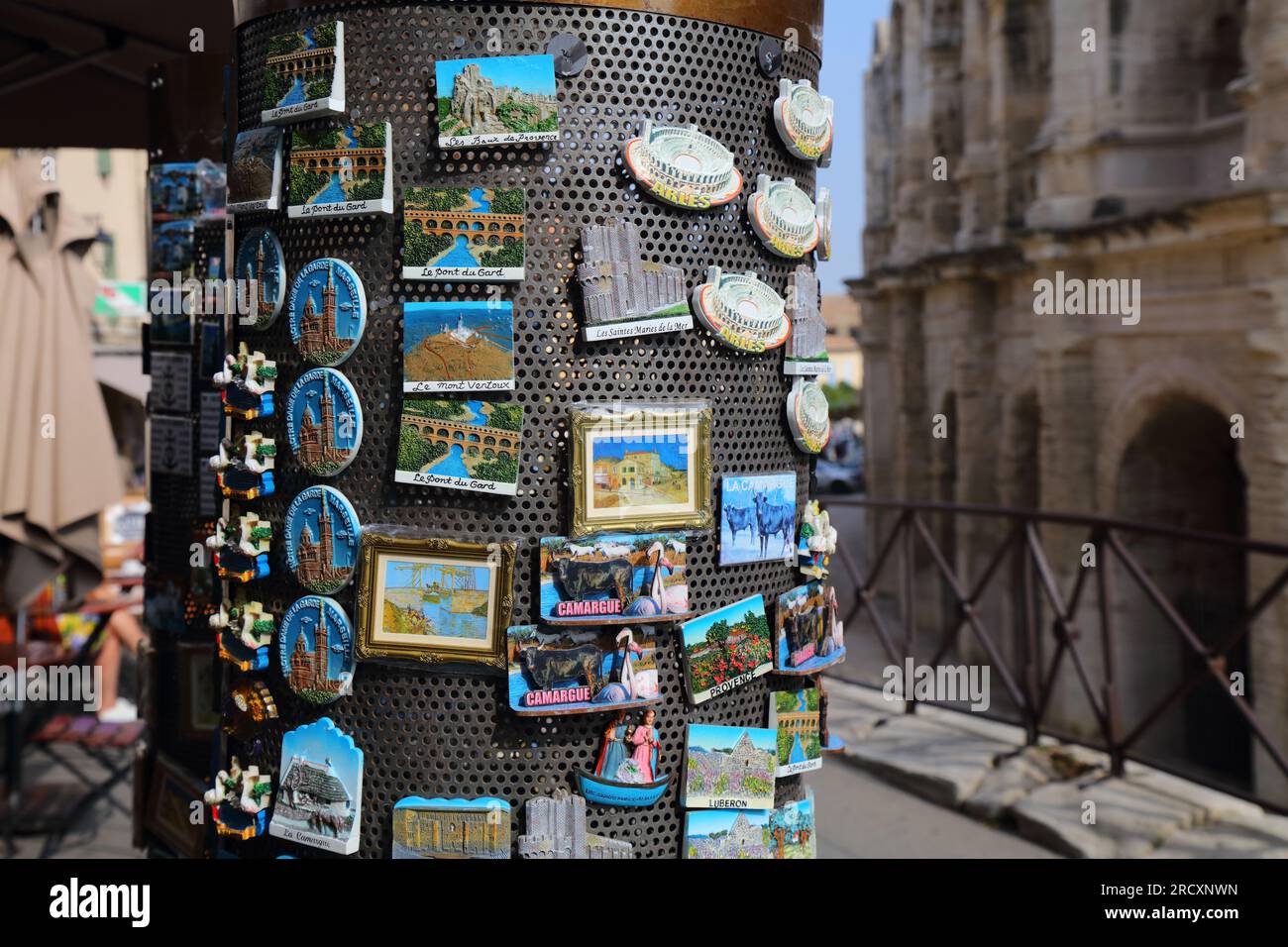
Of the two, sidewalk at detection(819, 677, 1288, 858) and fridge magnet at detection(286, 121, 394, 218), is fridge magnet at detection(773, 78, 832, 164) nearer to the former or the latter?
fridge magnet at detection(286, 121, 394, 218)

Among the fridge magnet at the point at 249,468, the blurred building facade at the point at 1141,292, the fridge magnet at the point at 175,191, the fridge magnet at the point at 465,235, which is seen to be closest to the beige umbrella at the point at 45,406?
the fridge magnet at the point at 175,191

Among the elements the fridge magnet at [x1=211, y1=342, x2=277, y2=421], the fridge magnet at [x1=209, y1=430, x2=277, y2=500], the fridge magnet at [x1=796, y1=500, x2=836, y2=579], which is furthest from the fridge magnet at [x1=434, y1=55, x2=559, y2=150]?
the fridge magnet at [x1=796, y1=500, x2=836, y2=579]

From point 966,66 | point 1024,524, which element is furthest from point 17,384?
point 966,66

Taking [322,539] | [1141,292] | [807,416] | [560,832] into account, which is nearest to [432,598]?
[322,539]

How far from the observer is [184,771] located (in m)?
3.60

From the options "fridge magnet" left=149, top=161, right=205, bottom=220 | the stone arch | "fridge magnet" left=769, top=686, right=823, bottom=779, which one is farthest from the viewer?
the stone arch

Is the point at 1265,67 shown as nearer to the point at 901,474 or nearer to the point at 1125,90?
the point at 1125,90

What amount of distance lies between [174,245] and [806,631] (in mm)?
2327

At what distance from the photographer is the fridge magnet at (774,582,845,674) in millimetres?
2545

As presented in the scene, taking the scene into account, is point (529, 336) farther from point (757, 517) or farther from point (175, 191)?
point (175, 191)

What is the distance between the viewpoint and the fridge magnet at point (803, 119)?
2496 millimetres

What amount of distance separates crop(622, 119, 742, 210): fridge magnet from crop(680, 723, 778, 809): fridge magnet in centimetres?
104

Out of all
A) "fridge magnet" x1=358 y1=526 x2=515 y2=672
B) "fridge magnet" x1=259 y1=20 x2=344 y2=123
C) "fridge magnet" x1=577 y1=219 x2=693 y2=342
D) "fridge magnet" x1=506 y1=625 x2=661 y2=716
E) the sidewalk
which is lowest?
the sidewalk

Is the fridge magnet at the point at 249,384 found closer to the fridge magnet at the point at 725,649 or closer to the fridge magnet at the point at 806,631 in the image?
the fridge magnet at the point at 725,649
